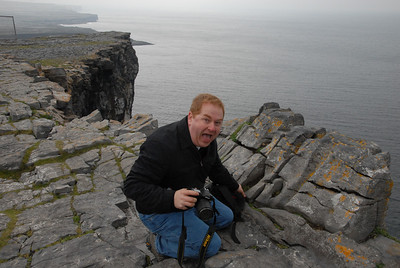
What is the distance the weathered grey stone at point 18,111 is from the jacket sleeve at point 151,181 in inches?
515

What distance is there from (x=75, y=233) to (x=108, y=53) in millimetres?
37323

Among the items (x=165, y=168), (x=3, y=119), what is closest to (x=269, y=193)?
(x=165, y=168)

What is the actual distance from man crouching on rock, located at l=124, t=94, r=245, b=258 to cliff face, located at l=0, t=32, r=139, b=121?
1747 cm

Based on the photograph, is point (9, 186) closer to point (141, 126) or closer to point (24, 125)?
point (24, 125)

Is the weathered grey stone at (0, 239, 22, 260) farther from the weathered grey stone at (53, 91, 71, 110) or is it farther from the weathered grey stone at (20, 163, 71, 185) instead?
the weathered grey stone at (53, 91, 71, 110)

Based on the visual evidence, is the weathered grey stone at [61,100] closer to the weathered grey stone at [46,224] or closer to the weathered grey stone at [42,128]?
the weathered grey stone at [42,128]

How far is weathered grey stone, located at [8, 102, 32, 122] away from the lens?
1552cm

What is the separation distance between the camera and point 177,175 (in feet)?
20.6

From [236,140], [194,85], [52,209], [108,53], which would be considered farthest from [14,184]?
[194,85]

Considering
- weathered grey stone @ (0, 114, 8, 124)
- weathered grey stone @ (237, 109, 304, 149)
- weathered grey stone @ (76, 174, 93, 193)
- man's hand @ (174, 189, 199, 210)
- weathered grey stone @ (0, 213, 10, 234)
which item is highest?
man's hand @ (174, 189, 199, 210)

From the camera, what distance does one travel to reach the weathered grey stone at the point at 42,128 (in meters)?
14.1

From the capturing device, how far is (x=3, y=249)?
23.2ft

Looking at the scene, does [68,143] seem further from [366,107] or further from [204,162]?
[366,107]

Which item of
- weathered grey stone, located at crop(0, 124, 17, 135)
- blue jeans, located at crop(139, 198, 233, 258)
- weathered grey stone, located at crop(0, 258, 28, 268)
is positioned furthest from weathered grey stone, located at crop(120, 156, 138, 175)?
weathered grey stone, located at crop(0, 124, 17, 135)
